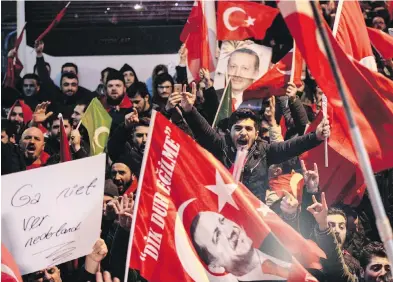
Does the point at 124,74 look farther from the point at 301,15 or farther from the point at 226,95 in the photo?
the point at 301,15

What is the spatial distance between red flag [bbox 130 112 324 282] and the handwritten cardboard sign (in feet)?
1.60

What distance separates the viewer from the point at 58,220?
5652mm

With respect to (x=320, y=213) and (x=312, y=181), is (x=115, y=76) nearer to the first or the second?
(x=312, y=181)

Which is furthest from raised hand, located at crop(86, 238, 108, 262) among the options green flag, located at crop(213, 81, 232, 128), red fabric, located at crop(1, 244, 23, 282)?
green flag, located at crop(213, 81, 232, 128)

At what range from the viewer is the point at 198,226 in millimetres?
5246

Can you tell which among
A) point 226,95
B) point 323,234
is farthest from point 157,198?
point 226,95

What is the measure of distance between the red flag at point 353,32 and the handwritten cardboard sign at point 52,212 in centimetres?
175

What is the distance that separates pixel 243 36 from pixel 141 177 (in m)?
3.28

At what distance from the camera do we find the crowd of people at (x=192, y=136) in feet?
19.4

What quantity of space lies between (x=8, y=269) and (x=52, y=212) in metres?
0.55

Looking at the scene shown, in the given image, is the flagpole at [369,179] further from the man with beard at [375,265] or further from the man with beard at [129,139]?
the man with beard at [129,139]

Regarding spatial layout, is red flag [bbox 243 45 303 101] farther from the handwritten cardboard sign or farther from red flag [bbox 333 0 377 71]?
the handwritten cardboard sign

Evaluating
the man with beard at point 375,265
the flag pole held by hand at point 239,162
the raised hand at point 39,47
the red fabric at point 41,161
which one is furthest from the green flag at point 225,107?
the raised hand at point 39,47

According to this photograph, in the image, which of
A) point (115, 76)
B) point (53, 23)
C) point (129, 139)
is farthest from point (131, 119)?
point (53, 23)
